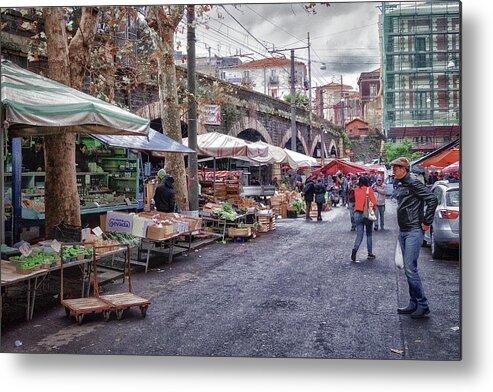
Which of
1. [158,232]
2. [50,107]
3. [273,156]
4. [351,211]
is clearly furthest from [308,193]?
[50,107]

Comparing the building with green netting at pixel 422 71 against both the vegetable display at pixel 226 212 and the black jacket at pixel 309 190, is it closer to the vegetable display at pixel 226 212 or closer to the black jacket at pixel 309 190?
the black jacket at pixel 309 190

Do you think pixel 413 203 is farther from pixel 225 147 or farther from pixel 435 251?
pixel 225 147

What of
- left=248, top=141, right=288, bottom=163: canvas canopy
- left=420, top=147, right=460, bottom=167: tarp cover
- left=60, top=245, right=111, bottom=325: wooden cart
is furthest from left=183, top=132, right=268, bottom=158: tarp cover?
left=420, top=147, right=460, bottom=167: tarp cover

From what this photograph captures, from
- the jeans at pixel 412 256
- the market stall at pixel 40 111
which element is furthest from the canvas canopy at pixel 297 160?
the market stall at pixel 40 111

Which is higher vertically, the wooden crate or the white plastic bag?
the wooden crate

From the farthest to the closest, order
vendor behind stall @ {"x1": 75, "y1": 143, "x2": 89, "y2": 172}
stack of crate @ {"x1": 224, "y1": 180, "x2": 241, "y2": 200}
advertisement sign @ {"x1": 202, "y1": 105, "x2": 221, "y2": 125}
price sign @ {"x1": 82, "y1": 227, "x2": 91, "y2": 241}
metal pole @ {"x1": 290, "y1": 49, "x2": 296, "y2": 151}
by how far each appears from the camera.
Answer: stack of crate @ {"x1": 224, "y1": 180, "x2": 241, "y2": 200}
advertisement sign @ {"x1": 202, "y1": 105, "x2": 221, "y2": 125}
vendor behind stall @ {"x1": 75, "y1": 143, "x2": 89, "y2": 172}
metal pole @ {"x1": 290, "y1": 49, "x2": 296, "y2": 151}
price sign @ {"x1": 82, "y1": 227, "x2": 91, "y2": 241}

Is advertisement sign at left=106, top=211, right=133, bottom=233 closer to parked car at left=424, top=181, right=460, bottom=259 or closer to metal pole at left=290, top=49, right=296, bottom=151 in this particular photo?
metal pole at left=290, top=49, right=296, bottom=151

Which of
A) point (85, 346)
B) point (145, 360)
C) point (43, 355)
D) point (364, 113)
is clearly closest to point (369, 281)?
point (364, 113)

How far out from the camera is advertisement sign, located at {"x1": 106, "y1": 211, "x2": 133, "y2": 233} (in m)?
5.26

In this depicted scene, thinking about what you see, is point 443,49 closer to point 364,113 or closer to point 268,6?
point 364,113

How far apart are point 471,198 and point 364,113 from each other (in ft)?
3.94

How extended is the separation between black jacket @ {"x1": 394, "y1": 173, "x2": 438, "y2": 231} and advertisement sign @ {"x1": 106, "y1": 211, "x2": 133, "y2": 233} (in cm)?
245

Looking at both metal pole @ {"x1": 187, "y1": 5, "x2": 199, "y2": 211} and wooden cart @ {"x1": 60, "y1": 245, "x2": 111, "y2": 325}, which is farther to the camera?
metal pole @ {"x1": 187, "y1": 5, "x2": 199, "y2": 211}

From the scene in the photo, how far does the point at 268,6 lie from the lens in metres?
4.65
